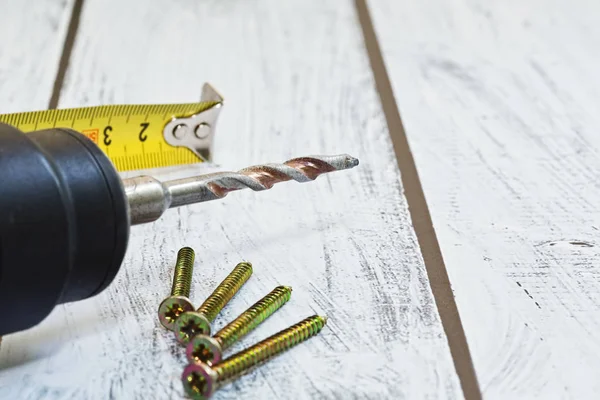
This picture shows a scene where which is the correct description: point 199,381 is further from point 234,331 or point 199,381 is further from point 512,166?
point 512,166

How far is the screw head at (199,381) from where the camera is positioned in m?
0.71

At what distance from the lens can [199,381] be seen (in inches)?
28.9

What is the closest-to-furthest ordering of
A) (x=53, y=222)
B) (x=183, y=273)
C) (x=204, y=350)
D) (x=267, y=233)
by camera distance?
(x=53, y=222) < (x=204, y=350) < (x=183, y=273) < (x=267, y=233)

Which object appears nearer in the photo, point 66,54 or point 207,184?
point 207,184

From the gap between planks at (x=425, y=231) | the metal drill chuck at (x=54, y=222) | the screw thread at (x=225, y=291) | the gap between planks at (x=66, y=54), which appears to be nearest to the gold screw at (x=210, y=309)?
the screw thread at (x=225, y=291)

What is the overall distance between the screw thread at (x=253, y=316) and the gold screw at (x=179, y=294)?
5cm

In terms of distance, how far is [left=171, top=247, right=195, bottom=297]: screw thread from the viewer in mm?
839

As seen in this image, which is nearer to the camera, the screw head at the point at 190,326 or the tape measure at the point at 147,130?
the screw head at the point at 190,326

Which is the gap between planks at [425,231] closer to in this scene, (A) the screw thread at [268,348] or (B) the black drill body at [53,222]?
(A) the screw thread at [268,348]

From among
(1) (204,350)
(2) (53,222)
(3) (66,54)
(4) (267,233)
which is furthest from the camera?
(3) (66,54)

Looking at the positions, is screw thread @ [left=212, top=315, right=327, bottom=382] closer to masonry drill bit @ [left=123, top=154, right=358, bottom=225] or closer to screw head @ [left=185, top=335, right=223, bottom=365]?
screw head @ [left=185, top=335, right=223, bottom=365]

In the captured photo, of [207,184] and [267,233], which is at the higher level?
[207,184]

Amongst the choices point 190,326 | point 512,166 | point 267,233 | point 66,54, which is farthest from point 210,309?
point 66,54

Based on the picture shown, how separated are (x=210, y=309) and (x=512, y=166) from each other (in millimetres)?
502
